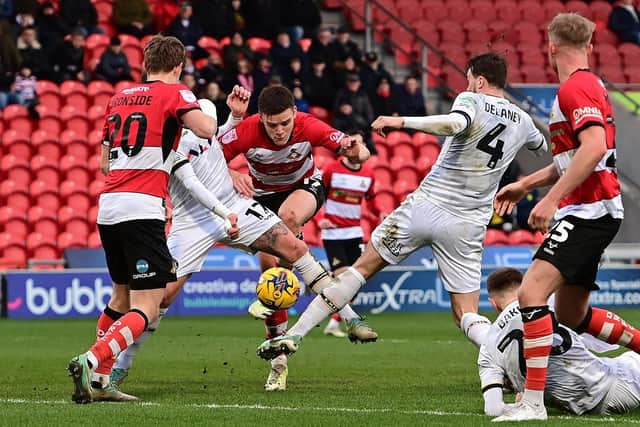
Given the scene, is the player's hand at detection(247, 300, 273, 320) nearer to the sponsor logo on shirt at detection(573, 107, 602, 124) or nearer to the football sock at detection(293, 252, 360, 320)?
the football sock at detection(293, 252, 360, 320)

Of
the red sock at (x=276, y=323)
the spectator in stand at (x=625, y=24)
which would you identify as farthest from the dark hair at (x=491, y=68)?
the spectator in stand at (x=625, y=24)

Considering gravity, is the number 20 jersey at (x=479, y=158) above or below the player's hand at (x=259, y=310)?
above

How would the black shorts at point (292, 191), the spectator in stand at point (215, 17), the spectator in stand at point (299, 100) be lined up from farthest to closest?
the spectator in stand at point (215, 17)
the spectator in stand at point (299, 100)
the black shorts at point (292, 191)

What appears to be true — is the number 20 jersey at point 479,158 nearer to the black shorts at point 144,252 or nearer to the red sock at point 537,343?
the red sock at point 537,343

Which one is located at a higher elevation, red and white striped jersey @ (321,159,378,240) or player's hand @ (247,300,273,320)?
player's hand @ (247,300,273,320)

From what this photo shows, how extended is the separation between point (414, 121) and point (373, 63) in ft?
54.2

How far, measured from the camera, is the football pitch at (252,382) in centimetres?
773

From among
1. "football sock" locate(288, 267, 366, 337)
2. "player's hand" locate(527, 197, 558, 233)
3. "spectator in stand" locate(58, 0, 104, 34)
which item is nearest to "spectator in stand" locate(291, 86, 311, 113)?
"spectator in stand" locate(58, 0, 104, 34)

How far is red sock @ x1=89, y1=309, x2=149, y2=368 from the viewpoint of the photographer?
27.3ft

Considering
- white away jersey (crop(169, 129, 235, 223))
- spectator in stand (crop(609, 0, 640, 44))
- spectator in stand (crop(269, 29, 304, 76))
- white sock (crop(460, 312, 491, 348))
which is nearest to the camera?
white sock (crop(460, 312, 491, 348))

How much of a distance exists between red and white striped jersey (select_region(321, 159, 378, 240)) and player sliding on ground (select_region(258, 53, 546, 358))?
23.3ft

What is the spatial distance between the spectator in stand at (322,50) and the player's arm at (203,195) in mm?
14926

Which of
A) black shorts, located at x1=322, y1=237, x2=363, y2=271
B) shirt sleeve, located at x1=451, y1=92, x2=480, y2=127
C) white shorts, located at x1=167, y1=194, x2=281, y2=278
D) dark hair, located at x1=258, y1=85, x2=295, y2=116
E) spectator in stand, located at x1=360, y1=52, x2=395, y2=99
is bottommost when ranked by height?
black shorts, located at x1=322, y1=237, x2=363, y2=271

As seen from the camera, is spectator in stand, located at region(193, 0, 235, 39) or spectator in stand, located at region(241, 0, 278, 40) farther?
spectator in stand, located at region(241, 0, 278, 40)
